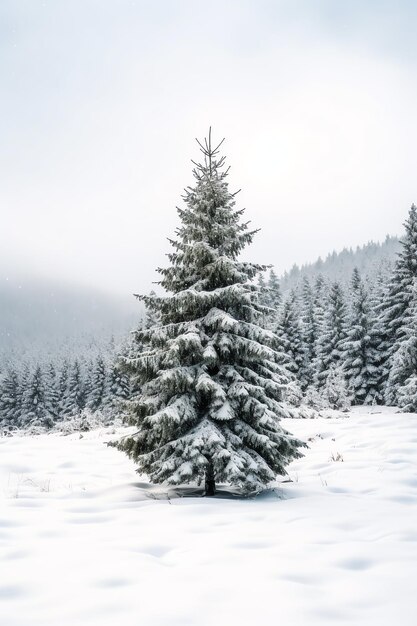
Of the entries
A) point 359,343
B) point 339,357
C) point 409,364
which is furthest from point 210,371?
point 339,357

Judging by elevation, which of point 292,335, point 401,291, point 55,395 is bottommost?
point 55,395

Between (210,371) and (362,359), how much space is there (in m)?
37.5

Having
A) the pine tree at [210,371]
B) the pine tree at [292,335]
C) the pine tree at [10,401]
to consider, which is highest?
the pine tree at [292,335]

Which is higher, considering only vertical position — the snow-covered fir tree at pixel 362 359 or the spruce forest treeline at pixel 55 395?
the snow-covered fir tree at pixel 362 359

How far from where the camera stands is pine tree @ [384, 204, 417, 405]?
31.2 meters

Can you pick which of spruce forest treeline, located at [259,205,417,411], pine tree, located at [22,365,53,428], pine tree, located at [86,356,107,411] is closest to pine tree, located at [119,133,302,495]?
spruce forest treeline, located at [259,205,417,411]

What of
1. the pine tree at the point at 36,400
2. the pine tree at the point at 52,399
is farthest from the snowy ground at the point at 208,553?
the pine tree at the point at 52,399

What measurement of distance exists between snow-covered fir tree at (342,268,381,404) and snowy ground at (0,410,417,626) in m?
35.2

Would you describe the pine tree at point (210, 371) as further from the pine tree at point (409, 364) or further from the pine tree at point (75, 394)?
the pine tree at point (75, 394)

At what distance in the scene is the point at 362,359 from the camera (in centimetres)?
4288

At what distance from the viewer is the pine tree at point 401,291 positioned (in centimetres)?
3122

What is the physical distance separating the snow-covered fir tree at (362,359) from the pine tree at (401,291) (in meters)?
3.57

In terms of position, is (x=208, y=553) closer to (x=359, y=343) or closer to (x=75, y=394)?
(x=359, y=343)

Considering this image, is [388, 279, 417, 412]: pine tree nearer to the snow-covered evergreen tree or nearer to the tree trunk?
the snow-covered evergreen tree
